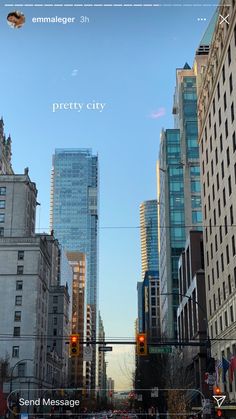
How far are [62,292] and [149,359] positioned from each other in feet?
195

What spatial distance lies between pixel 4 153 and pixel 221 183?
116974 mm

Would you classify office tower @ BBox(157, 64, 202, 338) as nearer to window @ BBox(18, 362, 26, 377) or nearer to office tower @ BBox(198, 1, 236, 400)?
window @ BBox(18, 362, 26, 377)

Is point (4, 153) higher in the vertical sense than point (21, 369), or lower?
higher

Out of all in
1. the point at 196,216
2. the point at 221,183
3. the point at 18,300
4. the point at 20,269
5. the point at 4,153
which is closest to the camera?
the point at 221,183

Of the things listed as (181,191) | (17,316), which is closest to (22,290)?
(17,316)

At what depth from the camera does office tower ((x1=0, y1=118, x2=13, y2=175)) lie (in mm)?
168375

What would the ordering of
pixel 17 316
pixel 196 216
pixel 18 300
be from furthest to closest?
1. pixel 196 216
2. pixel 18 300
3. pixel 17 316

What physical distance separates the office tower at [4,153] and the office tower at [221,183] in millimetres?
99406

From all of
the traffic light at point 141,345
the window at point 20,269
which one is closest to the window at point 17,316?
the window at point 20,269

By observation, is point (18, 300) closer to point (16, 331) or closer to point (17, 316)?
point (17, 316)

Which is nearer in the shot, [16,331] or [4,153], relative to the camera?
[16,331]

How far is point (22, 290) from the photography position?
393ft

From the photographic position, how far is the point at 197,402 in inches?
3484

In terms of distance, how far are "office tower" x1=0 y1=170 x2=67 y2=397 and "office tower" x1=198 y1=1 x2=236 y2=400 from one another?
163ft
